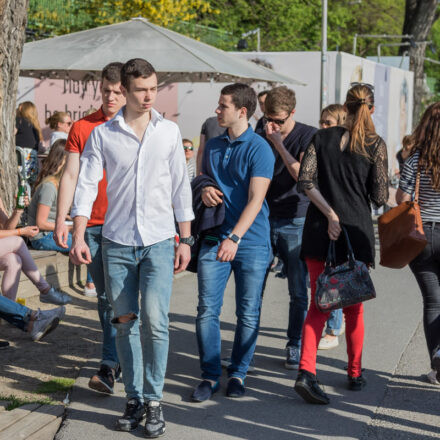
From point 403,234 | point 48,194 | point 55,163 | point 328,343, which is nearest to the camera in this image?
point 403,234

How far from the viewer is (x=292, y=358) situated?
5.79 metres

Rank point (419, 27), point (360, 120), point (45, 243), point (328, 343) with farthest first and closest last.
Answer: point (419, 27) < point (45, 243) < point (328, 343) < point (360, 120)

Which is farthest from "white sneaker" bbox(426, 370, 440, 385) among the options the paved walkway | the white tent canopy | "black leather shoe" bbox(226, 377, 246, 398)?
the white tent canopy

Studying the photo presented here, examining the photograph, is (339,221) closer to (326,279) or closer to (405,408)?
(326,279)

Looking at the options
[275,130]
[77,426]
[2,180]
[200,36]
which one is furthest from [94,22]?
[77,426]

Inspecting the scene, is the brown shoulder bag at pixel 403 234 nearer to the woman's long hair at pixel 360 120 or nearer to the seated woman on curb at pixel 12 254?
the woman's long hair at pixel 360 120

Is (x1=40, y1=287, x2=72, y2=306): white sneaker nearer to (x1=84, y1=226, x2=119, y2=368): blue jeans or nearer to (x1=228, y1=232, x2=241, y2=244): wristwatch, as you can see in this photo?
(x1=84, y1=226, x2=119, y2=368): blue jeans

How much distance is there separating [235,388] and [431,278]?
4.51ft

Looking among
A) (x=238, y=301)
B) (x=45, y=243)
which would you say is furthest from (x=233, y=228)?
(x=45, y=243)

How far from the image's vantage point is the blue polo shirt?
5008 millimetres

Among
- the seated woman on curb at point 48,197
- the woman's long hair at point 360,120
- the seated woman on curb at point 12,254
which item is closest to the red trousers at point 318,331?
the woman's long hair at point 360,120

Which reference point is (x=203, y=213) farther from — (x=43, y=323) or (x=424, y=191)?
(x=43, y=323)

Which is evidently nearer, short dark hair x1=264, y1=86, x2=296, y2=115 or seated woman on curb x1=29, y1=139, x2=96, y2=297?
short dark hair x1=264, y1=86, x2=296, y2=115

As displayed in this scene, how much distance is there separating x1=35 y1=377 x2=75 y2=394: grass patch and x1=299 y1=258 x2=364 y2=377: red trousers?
1.49 m
